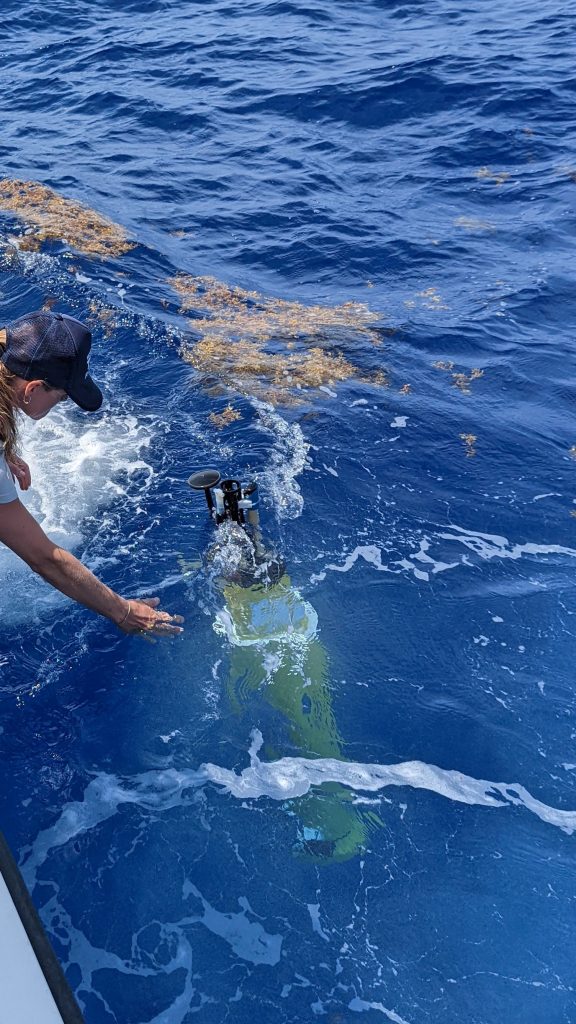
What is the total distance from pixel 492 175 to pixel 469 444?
23.3 ft

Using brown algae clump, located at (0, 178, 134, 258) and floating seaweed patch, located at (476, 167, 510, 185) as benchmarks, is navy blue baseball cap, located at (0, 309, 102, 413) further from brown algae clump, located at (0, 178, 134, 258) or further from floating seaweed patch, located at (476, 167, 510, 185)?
floating seaweed patch, located at (476, 167, 510, 185)

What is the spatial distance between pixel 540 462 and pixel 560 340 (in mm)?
2442

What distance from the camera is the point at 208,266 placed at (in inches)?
410

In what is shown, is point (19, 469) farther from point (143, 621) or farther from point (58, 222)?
point (58, 222)

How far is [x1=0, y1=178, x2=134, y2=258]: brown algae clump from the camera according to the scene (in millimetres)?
10391

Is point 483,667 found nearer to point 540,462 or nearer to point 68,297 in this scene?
point 540,462

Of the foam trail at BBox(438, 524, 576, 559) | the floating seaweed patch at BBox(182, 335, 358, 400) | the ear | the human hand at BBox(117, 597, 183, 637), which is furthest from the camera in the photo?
the floating seaweed patch at BBox(182, 335, 358, 400)

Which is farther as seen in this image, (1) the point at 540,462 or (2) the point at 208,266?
(2) the point at 208,266

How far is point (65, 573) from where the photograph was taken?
413 centimetres

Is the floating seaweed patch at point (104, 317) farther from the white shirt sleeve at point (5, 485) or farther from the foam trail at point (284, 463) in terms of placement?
the white shirt sleeve at point (5, 485)

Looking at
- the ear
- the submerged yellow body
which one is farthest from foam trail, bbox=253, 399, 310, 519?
the ear

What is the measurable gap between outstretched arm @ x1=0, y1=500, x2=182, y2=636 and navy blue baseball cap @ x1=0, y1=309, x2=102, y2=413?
64 cm

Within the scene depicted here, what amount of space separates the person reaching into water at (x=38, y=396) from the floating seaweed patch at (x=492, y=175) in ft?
33.0

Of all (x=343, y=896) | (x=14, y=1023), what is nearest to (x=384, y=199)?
(x=343, y=896)
